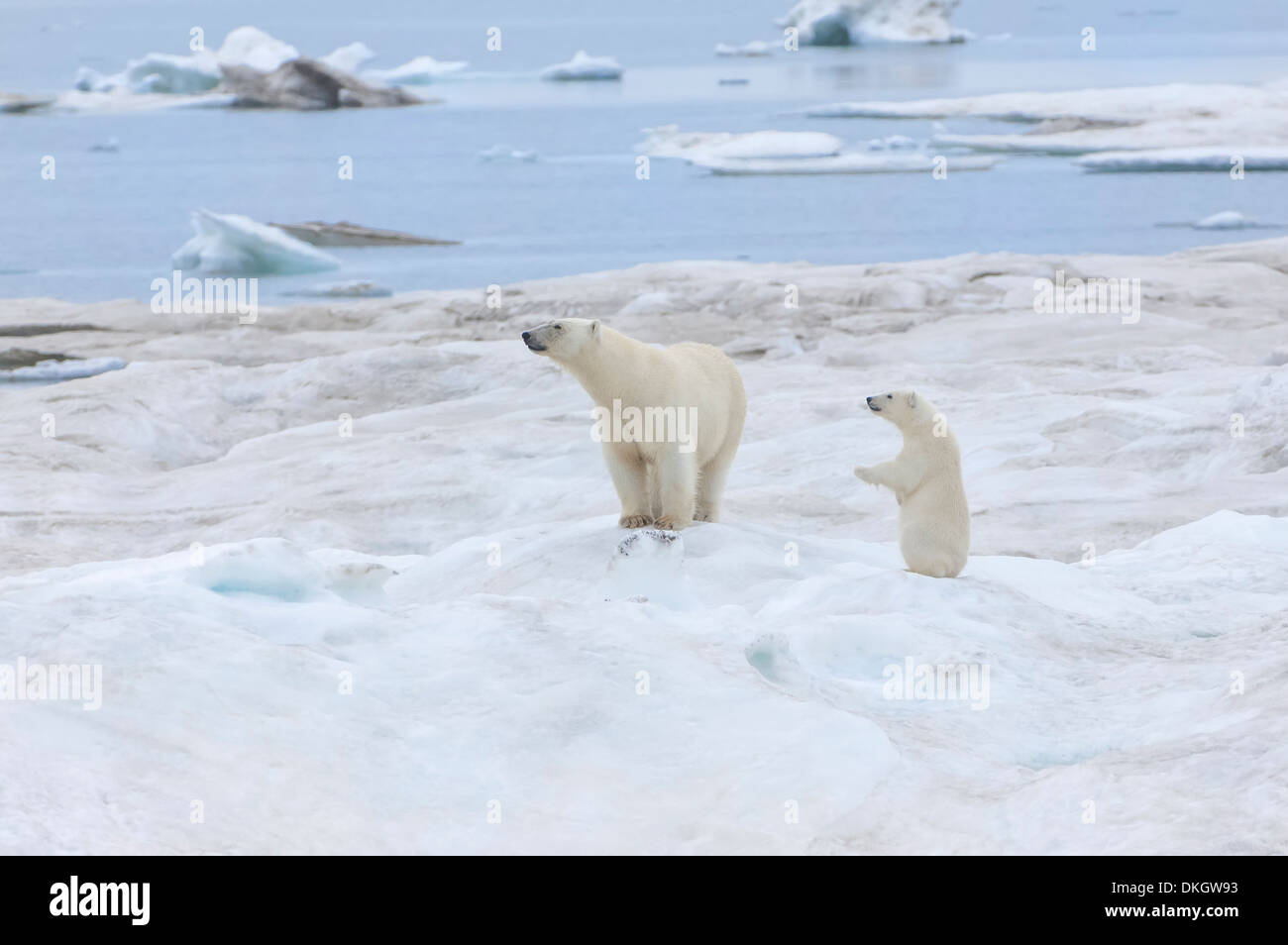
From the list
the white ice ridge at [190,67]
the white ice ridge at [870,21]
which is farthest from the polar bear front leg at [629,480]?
the white ice ridge at [870,21]

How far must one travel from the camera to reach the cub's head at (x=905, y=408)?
6293mm

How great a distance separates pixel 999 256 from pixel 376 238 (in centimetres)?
1165

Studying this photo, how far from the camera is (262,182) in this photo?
3359 centimetres

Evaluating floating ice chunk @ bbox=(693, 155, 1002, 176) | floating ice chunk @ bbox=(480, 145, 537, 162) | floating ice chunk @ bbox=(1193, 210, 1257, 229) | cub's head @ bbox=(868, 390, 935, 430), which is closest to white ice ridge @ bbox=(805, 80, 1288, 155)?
floating ice chunk @ bbox=(693, 155, 1002, 176)

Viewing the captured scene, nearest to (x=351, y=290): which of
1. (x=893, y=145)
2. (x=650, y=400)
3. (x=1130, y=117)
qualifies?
(x=650, y=400)

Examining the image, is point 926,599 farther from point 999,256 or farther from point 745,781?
point 999,256

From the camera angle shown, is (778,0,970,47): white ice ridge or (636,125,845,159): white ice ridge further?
(778,0,970,47): white ice ridge

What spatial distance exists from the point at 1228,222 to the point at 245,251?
49.9 ft

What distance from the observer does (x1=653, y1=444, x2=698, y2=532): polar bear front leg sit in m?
6.55

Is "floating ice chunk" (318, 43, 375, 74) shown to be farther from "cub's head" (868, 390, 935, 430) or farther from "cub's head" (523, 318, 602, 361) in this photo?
"cub's head" (868, 390, 935, 430)

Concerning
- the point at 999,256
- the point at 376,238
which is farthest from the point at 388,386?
the point at 376,238

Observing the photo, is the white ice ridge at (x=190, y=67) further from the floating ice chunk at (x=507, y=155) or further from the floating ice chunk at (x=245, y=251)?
the floating ice chunk at (x=245, y=251)

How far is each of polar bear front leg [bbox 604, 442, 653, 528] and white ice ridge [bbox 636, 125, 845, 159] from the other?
26772 millimetres

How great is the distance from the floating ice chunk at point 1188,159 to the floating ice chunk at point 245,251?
16.6 metres
